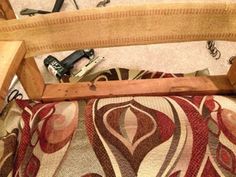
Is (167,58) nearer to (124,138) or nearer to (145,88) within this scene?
(145,88)

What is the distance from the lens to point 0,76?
1.61ft

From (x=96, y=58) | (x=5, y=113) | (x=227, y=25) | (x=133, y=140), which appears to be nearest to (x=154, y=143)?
(x=133, y=140)

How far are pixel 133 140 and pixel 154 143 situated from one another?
0.04m

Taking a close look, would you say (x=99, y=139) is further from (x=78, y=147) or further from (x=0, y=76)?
(x=0, y=76)

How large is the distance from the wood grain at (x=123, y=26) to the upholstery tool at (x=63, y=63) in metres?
0.62

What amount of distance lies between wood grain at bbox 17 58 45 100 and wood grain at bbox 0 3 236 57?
80mm

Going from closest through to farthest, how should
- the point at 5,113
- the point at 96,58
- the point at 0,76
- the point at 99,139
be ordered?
the point at 0,76 → the point at 99,139 → the point at 5,113 → the point at 96,58

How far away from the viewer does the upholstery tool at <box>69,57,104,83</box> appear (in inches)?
44.0

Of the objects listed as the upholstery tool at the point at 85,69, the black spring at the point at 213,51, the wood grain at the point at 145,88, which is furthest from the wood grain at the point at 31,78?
the black spring at the point at 213,51

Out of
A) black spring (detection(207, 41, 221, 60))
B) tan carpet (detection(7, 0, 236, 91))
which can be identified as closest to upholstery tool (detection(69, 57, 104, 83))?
tan carpet (detection(7, 0, 236, 91))

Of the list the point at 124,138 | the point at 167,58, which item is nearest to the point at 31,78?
the point at 124,138

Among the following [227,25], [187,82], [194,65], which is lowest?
[194,65]

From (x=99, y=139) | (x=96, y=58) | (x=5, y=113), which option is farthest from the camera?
(x=96, y=58)

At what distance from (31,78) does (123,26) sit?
0.96 feet
